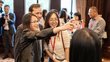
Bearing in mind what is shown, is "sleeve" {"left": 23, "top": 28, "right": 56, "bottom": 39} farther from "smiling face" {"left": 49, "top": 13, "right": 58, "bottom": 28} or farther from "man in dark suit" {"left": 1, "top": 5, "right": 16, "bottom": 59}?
"man in dark suit" {"left": 1, "top": 5, "right": 16, "bottom": 59}

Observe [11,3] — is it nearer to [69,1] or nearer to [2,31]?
[2,31]

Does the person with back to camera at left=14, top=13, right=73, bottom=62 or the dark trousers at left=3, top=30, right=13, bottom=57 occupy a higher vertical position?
the person with back to camera at left=14, top=13, right=73, bottom=62

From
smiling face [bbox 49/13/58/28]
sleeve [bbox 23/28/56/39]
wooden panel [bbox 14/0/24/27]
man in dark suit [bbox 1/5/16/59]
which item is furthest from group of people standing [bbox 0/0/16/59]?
sleeve [bbox 23/28/56/39]

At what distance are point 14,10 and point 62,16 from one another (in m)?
1.58

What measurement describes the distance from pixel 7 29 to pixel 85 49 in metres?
4.47

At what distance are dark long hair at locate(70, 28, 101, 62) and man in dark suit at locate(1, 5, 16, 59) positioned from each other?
4.36 m

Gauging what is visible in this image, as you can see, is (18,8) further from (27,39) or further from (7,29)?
(27,39)

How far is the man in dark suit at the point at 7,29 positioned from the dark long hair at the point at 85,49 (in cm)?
436

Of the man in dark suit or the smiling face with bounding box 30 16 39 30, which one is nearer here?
the smiling face with bounding box 30 16 39 30

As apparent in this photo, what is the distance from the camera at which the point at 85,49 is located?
Result: 0.98 meters

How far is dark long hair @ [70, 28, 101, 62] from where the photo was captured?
38.5 inches

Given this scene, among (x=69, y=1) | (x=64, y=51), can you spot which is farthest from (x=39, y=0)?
(x=64, y=51)

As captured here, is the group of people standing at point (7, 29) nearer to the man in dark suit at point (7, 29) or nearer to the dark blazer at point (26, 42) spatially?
the man in dark suit at point (7, 29)

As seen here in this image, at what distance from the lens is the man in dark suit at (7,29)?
5.19m
